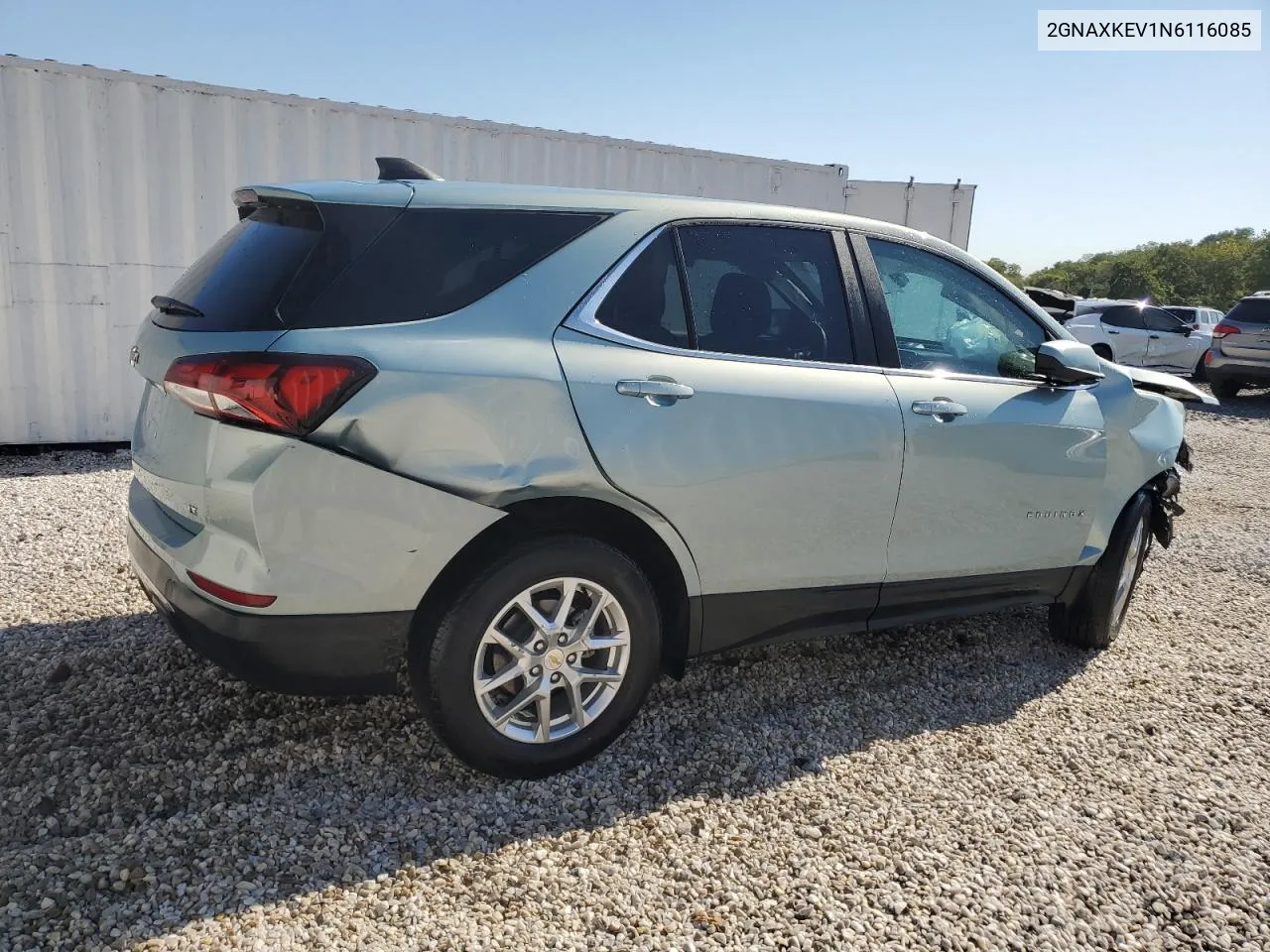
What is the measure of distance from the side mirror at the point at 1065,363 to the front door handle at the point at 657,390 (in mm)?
1624

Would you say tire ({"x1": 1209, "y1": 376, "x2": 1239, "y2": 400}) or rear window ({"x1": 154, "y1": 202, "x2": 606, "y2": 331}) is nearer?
rear window ({"x1": 154, "y1": 202, "x2": 606, "y2": 331})

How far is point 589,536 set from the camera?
2762mm

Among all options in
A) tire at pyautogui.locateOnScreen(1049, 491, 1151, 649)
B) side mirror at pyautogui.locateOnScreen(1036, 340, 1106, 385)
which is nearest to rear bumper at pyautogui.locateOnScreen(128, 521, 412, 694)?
side mirror at pyautogui.locateOnScreen(1036, 340, 1106, 385)

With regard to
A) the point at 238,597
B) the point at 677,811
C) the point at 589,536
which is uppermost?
the point at 589,536

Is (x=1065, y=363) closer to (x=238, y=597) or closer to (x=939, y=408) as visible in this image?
(x=939, y=408)

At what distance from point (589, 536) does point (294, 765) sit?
118cm

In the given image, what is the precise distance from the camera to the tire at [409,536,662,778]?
2584 mm

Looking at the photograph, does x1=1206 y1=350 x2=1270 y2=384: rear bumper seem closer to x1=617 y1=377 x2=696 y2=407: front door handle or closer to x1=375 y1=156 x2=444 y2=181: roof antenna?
x1=617 y1=377 x2=696 y2=407: front door handle

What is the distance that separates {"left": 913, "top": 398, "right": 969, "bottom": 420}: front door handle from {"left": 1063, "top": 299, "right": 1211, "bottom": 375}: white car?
1600 cm


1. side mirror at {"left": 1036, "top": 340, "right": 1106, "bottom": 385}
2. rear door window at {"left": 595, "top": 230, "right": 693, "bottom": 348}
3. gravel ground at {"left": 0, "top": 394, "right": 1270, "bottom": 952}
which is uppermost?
rear door window at {"left": 595, "top": 230, "right": 693, "bottom": 348}

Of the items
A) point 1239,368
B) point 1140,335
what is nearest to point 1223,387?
point 1239,368

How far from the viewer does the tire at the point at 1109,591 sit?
4.07 metres

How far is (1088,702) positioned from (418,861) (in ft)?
8.87

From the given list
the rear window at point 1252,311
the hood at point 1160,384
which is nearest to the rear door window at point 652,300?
the hood at point 1160,384
